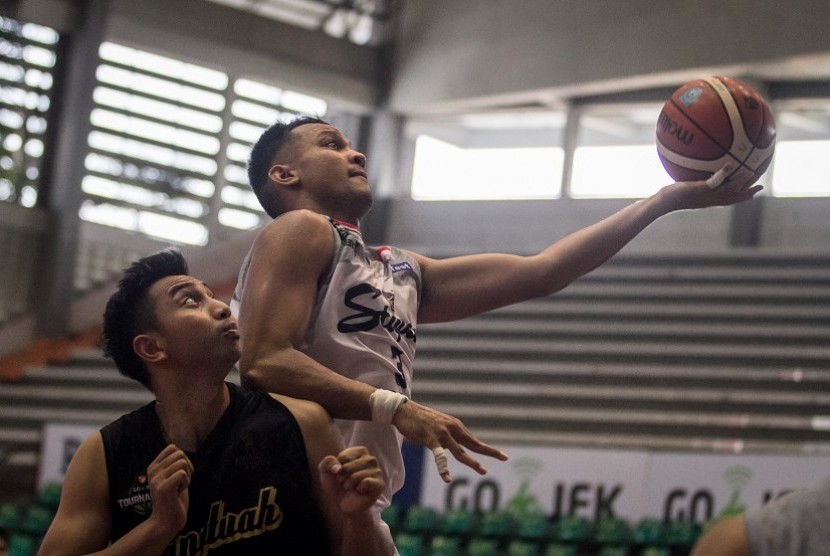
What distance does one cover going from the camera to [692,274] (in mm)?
12773

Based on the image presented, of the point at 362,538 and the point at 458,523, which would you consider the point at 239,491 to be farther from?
the point at 458,523

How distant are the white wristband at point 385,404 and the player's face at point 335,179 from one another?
646 millimetres

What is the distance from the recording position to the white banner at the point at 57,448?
1136cm

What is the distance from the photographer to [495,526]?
9.52 meters

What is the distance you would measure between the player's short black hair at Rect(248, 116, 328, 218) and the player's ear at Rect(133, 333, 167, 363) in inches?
24.4

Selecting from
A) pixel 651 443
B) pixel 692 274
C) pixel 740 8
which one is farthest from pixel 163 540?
pixel 740 8

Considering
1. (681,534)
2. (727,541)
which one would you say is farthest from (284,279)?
(681,534)

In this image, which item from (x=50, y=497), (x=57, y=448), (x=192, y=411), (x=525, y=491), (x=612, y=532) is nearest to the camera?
(x=192, y=411)

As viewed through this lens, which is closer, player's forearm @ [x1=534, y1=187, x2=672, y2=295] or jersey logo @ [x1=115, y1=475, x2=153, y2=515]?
jersey logo @ [x1=115, y1=475, x2=153, y2=515]

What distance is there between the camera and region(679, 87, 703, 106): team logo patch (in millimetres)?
4039

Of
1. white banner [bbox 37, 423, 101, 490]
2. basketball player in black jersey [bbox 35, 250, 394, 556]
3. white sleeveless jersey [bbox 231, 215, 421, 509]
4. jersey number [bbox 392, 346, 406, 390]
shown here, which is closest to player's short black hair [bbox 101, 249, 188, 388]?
basketball player in black jersey [bbox 35, 250, 394, 556]

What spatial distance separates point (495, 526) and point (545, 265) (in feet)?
19.8

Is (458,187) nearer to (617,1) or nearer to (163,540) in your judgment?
(617,1)

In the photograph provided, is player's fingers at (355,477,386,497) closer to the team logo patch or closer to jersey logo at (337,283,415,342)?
jersey logo at (337,283,415,342)
